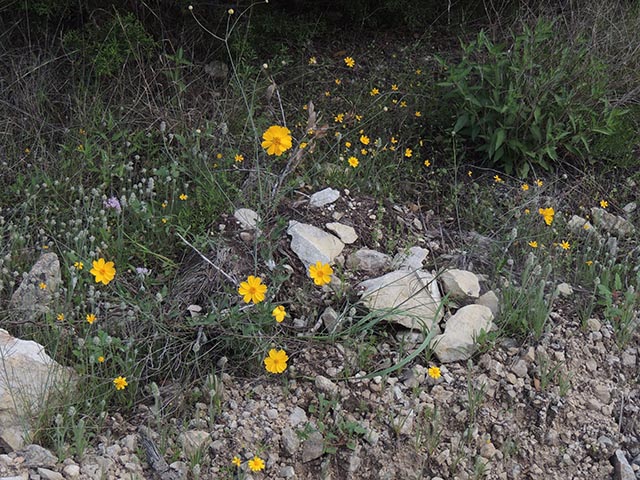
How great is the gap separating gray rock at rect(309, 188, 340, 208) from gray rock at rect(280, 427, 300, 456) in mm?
1296

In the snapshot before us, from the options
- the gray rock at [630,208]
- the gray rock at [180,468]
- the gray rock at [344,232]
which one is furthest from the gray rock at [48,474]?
the gray rock at [630,208]

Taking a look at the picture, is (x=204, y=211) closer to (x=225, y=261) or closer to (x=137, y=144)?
(x=225, y=261)

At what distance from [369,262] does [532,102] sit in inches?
52.2

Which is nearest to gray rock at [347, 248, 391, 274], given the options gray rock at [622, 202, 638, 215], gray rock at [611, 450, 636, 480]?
gray rock at [611, 450, 636, 480]

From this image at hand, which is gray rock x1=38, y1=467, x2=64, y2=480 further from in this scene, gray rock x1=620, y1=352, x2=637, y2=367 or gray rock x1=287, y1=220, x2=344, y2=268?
gray rock x1=620, y1=352, x2=637, y2=367

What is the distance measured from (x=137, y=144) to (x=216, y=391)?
1.74 m

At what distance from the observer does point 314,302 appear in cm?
332

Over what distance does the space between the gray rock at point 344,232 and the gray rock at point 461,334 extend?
26.0 inches

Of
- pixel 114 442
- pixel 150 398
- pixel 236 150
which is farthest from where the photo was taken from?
pixel 236 150

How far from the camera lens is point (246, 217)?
142 inches

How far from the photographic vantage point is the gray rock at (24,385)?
2625 millimetres

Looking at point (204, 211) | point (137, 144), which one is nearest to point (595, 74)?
point (204, 211)

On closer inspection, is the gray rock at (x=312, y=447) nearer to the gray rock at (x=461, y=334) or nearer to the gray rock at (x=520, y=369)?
the gray rock at (x=461, y=334)

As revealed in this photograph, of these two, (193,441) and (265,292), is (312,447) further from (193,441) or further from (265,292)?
(265,292)
